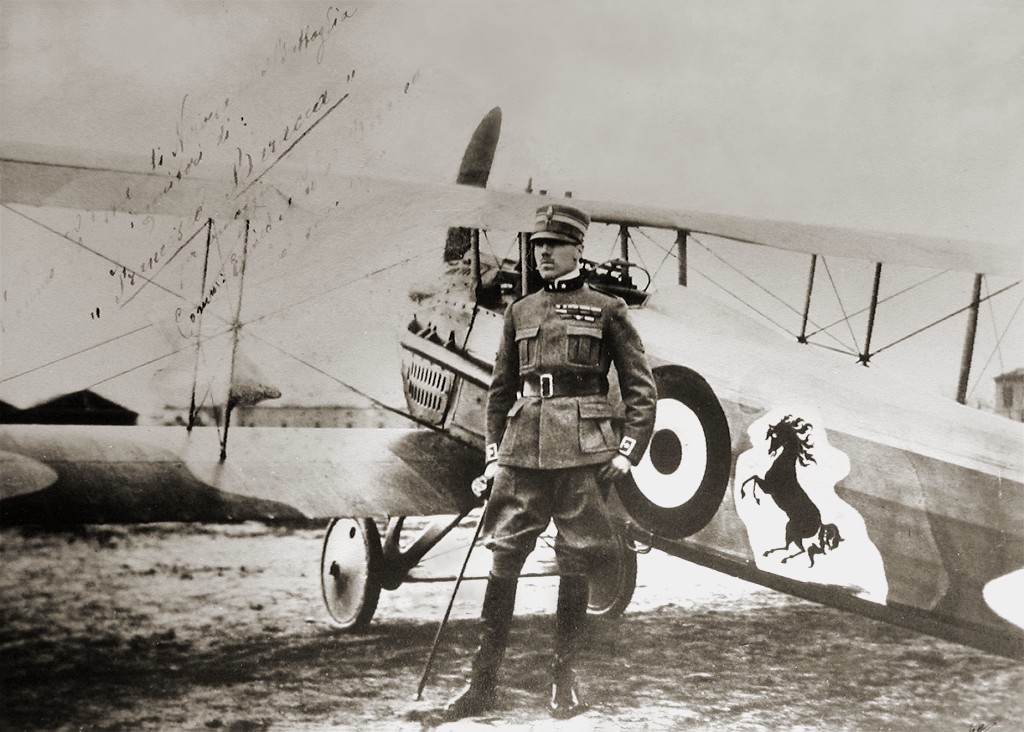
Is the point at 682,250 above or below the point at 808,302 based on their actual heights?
above

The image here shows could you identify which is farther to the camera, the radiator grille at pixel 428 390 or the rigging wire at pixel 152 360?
the radiator grille at pixel 428 390

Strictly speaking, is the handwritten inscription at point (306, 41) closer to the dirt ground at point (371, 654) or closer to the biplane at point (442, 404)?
the biplane at point (442, 404)

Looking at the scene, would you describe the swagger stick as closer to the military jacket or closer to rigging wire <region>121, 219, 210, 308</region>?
the military jacket

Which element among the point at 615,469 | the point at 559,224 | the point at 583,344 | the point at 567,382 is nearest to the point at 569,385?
the point at 567,382

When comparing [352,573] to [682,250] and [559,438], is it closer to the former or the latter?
[559,438]

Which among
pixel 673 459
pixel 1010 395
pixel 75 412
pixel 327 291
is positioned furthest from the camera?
pixel 1010 395

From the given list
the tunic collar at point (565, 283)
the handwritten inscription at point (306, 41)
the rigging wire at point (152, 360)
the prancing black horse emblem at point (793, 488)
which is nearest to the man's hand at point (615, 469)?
the prancing black horse emblem at point (793, 488)
